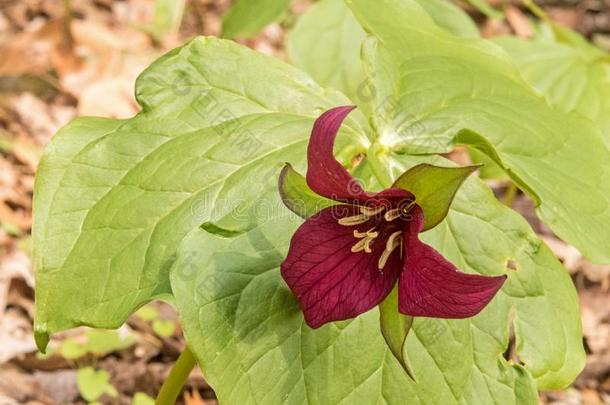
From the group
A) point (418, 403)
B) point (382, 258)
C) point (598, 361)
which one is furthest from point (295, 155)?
point (598, 361)

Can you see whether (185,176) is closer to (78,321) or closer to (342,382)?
(78,321)

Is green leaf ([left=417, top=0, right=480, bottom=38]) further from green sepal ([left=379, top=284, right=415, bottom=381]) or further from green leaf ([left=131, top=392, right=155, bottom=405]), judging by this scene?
green sepal ([left=379, top=284, right=415, bottom=381])

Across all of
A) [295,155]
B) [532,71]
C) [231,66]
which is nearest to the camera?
[295,155]

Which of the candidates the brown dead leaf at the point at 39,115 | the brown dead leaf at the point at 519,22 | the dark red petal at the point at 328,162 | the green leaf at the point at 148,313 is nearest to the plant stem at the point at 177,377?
the dark red petal at the point at 328,162

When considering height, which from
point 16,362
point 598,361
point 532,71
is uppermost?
point 532,71

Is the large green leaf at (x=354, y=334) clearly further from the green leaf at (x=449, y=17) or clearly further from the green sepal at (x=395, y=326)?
the green leaf at (x=449, y=17)

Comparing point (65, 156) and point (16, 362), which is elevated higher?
point (65, 156)
